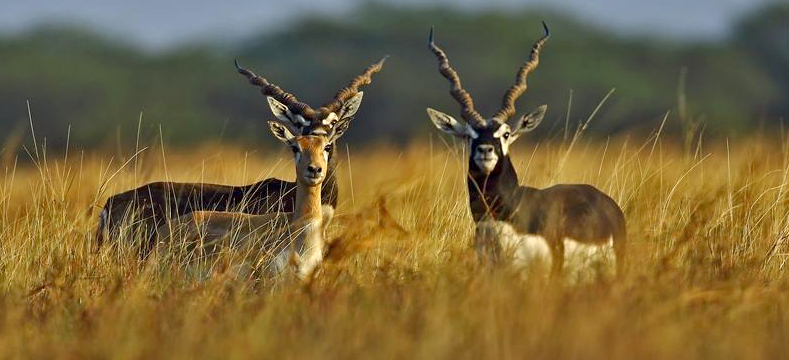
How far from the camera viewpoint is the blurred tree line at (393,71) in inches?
1674

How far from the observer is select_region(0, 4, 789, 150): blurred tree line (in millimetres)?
42531

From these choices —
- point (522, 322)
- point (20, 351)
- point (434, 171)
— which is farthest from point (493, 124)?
point (434, 171)

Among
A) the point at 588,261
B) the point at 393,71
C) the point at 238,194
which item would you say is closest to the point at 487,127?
the point at 588,261

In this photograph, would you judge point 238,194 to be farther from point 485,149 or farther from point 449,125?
point 485,149

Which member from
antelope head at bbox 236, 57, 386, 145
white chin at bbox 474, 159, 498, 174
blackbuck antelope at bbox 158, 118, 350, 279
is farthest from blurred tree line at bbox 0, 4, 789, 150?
white chin at bbox 474, 159, 498, 174

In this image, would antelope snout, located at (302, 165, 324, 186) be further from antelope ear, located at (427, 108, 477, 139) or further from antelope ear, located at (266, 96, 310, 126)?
antelope ear, located at (266, 96, 310, 126)

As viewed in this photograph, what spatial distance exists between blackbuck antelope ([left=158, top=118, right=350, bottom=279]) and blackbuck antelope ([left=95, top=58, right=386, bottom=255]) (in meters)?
0.79

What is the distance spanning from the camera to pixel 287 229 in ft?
28.3

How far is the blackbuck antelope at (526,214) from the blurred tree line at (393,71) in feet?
94.2

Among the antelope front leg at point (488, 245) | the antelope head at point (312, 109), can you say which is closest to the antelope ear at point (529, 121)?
the antelope front leg at point (488, 245)

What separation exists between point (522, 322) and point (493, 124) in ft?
7.95

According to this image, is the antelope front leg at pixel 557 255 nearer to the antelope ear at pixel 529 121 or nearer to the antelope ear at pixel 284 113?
the antelope ear at pixel 529 121

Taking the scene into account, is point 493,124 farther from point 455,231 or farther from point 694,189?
point 694,189

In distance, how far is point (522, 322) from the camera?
19.5 feet
